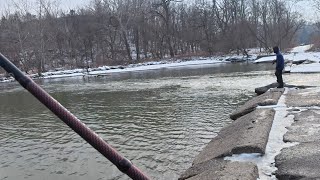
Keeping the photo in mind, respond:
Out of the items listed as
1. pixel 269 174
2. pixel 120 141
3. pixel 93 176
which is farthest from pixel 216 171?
pixel 120 141

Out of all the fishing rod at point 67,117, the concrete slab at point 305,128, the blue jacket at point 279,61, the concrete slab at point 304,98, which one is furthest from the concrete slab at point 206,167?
the blue jacket at point 279,61

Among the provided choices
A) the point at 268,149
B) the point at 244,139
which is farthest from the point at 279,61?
the point at 268,149

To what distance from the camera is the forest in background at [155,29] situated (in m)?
75.6

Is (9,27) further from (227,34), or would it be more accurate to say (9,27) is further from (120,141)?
(120,141)

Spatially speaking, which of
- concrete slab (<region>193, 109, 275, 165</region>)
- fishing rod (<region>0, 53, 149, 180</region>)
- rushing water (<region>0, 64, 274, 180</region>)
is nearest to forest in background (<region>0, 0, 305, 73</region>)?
rushing water (<region>0, 64, 274, 180</region>)

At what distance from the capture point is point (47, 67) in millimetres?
69750

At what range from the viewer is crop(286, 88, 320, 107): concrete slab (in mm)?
11984

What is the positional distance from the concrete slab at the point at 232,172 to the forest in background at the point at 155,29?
2556 inches

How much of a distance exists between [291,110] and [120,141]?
5.30 meters

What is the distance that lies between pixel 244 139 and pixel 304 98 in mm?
6027

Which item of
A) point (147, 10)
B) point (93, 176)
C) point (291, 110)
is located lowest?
point (93, 176)

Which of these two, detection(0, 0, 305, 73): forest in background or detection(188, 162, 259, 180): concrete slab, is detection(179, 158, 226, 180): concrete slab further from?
detection(0, 0, 305, 73): forest in background

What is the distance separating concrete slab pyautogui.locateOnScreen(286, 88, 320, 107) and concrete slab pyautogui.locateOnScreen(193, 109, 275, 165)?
153 centimetres

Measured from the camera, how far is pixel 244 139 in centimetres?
829
